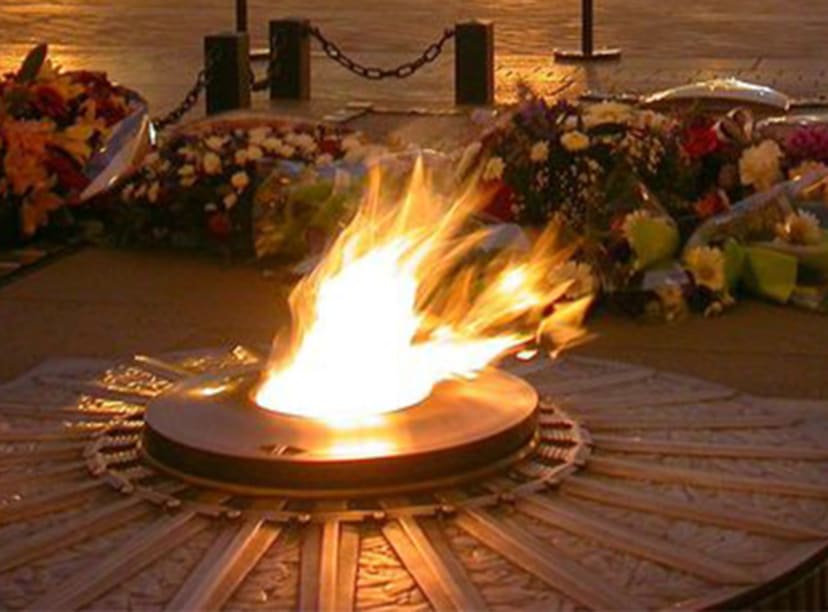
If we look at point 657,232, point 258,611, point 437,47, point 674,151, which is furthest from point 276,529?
point 437,47

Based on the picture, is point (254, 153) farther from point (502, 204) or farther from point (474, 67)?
point (474, 67)

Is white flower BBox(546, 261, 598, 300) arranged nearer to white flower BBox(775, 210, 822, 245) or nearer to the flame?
the flame

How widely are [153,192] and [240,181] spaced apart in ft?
1.10

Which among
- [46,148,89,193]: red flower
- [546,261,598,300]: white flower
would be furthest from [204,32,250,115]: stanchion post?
[546,261,598,300]: white flower

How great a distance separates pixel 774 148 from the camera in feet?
22.2

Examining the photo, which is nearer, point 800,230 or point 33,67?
point 800,230

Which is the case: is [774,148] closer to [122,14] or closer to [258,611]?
[258,611]

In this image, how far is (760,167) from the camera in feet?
21.8

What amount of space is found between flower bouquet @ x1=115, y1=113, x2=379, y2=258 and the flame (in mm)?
1098

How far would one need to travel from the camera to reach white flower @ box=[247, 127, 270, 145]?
7.28 metres

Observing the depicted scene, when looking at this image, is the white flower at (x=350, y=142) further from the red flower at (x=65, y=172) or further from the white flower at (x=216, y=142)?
the red flower at (x=65, y=172)

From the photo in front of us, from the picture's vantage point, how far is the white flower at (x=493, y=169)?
655 centimetres

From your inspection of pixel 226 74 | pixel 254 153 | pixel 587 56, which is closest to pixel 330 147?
pixel 254 153

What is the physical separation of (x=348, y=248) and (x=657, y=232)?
1.86 meters
